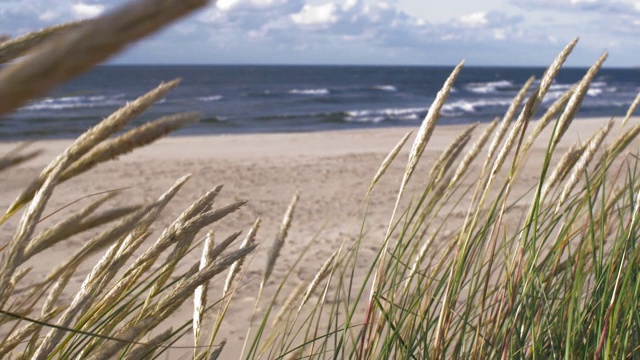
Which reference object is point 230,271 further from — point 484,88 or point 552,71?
point 484,88

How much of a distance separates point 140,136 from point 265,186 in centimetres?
921

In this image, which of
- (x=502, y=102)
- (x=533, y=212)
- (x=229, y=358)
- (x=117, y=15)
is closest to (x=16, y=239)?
(x=117, y=15)

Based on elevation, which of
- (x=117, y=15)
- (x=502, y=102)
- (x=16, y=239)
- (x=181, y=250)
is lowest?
(x=502, y=102)

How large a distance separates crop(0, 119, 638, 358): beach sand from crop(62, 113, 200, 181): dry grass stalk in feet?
11.4

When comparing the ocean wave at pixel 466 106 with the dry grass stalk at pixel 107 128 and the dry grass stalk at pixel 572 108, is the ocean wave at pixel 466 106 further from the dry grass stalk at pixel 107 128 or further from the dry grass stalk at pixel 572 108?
the dry grass stalk at pixel 107 128

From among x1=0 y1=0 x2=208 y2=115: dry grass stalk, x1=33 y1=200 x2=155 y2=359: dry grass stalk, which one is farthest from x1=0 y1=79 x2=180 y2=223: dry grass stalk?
x1=0 y1=0 x2=208 y2=115: dry grass stalk

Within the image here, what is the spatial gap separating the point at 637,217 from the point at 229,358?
3.06 meters

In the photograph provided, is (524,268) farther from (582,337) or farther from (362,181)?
(362,181)

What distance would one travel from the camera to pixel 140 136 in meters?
0.58

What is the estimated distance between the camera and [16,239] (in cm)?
79

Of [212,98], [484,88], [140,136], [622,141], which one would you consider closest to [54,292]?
[140,136]

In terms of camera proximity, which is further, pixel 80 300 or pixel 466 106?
pixel 466 106

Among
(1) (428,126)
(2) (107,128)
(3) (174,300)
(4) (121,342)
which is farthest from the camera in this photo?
(1) (428,126)

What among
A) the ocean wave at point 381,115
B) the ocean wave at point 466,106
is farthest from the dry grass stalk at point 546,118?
the ocean wave at point 466,106
